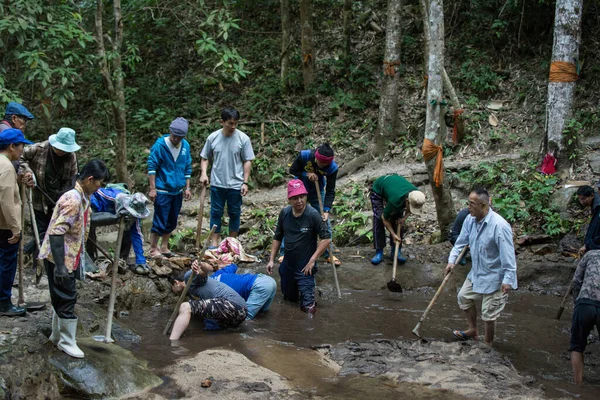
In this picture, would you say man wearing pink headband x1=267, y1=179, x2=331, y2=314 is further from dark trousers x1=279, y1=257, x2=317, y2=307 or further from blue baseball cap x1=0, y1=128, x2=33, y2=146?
blue baseball cap x1=0, y1=128, x2=33, y2=146

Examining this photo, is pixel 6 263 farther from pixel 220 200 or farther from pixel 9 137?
pixel 220 200

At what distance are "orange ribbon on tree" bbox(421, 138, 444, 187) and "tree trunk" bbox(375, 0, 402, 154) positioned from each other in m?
4.33

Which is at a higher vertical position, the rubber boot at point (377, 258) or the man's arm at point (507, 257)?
the man's arm at point (507, 257)

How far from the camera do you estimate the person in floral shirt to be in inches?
180

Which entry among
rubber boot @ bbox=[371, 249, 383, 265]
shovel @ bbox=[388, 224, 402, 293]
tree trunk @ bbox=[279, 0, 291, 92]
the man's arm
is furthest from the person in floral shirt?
tree trunk @ bbox=[279, 0, 291, 92]

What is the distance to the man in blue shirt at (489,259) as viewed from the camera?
19.4ft

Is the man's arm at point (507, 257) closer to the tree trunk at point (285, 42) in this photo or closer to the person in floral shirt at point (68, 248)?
the person in floral shirt at point (68, 248)

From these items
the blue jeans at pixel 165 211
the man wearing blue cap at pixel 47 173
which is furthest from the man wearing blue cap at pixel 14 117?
the blue jeans at pixel 165 211

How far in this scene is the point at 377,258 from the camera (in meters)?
8.92

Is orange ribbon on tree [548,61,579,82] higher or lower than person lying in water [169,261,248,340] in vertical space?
higher

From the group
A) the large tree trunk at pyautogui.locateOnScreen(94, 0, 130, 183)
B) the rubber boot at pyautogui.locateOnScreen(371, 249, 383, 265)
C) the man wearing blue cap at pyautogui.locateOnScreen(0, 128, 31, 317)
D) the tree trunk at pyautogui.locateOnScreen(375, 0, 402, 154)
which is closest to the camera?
the man wearing blue cap at pyautogui.locateOnScreen(0, 128, 31, 317)

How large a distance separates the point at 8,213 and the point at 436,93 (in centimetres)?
688

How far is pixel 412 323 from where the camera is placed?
283 inches

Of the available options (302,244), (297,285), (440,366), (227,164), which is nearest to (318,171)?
(227,164)
